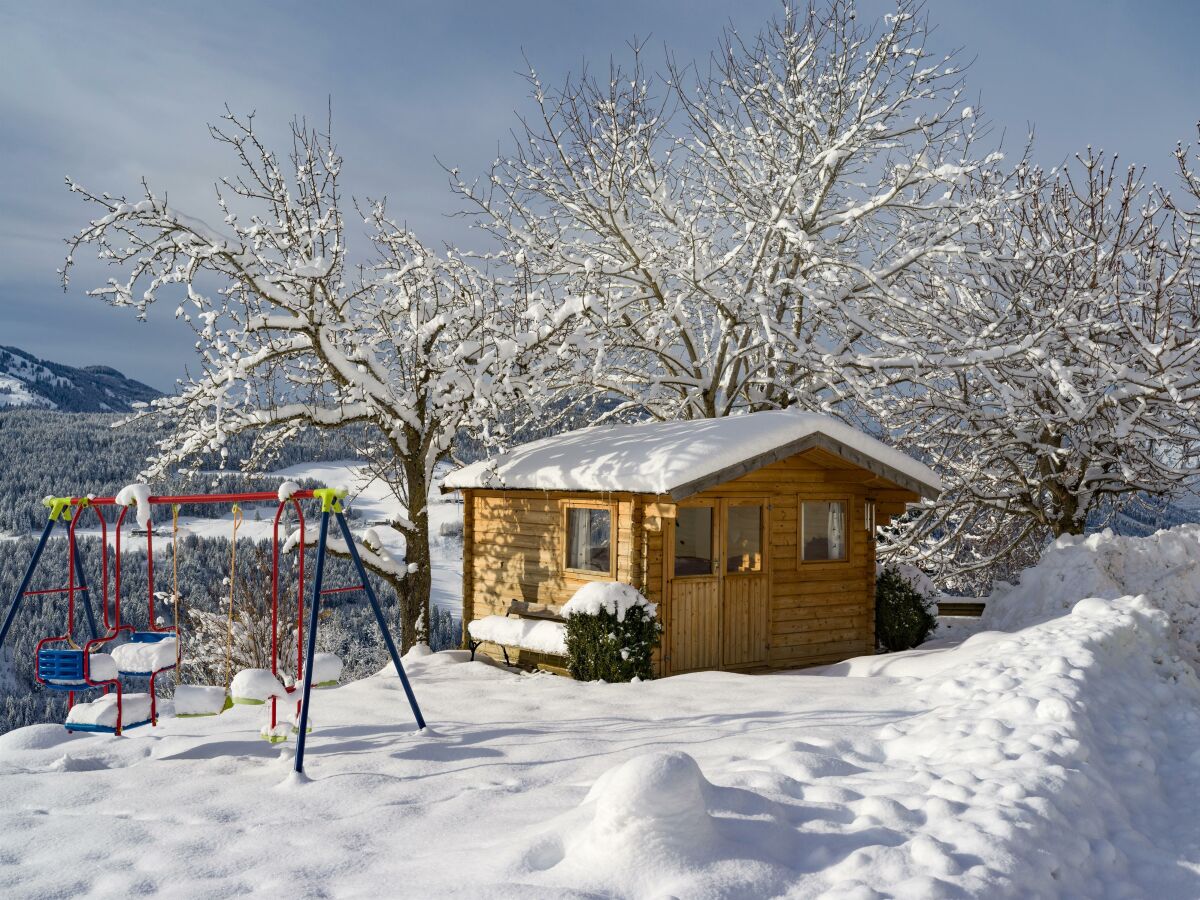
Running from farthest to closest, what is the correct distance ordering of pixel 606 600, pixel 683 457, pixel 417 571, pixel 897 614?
pixel 417 571 → pixel 897 614 → pixel 683 457 → pixel 606 600

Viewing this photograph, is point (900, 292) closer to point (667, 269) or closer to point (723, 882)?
point (667, 269)

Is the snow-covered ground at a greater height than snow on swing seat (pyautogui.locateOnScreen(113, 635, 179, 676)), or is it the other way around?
snow on swing seat (pyautogui.locateOnScreen(113, 635, 179, 676))

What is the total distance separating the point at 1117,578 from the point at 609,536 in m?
8.37

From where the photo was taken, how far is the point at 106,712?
7.13 metres

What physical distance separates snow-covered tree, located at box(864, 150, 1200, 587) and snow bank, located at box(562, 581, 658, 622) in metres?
6.01

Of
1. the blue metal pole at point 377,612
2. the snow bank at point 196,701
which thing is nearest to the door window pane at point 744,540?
the blue metal pole at point 377,612

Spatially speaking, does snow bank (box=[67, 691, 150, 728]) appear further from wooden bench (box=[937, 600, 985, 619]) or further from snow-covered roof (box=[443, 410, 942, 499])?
wooden bench (box=[937, 600, 985, 619])

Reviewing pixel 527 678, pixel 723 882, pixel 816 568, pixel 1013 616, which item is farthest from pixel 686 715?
pixel 1013 616

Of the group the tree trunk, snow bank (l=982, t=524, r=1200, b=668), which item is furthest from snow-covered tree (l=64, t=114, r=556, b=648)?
snow bank (l=982, t=524, r=1200, b=668)

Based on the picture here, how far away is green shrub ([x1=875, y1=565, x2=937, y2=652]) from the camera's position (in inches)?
543

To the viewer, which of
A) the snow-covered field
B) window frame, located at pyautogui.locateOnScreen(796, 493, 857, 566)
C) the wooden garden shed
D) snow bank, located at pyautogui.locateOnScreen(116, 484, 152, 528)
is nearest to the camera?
the snow-covered field

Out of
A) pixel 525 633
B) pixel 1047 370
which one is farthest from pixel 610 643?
pixel 1047 370

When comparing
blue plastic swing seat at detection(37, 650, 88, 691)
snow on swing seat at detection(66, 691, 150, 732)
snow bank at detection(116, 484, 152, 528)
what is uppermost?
snow bank at detection(116, 484, 152, 528)

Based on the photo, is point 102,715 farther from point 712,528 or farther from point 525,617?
point 712,528
